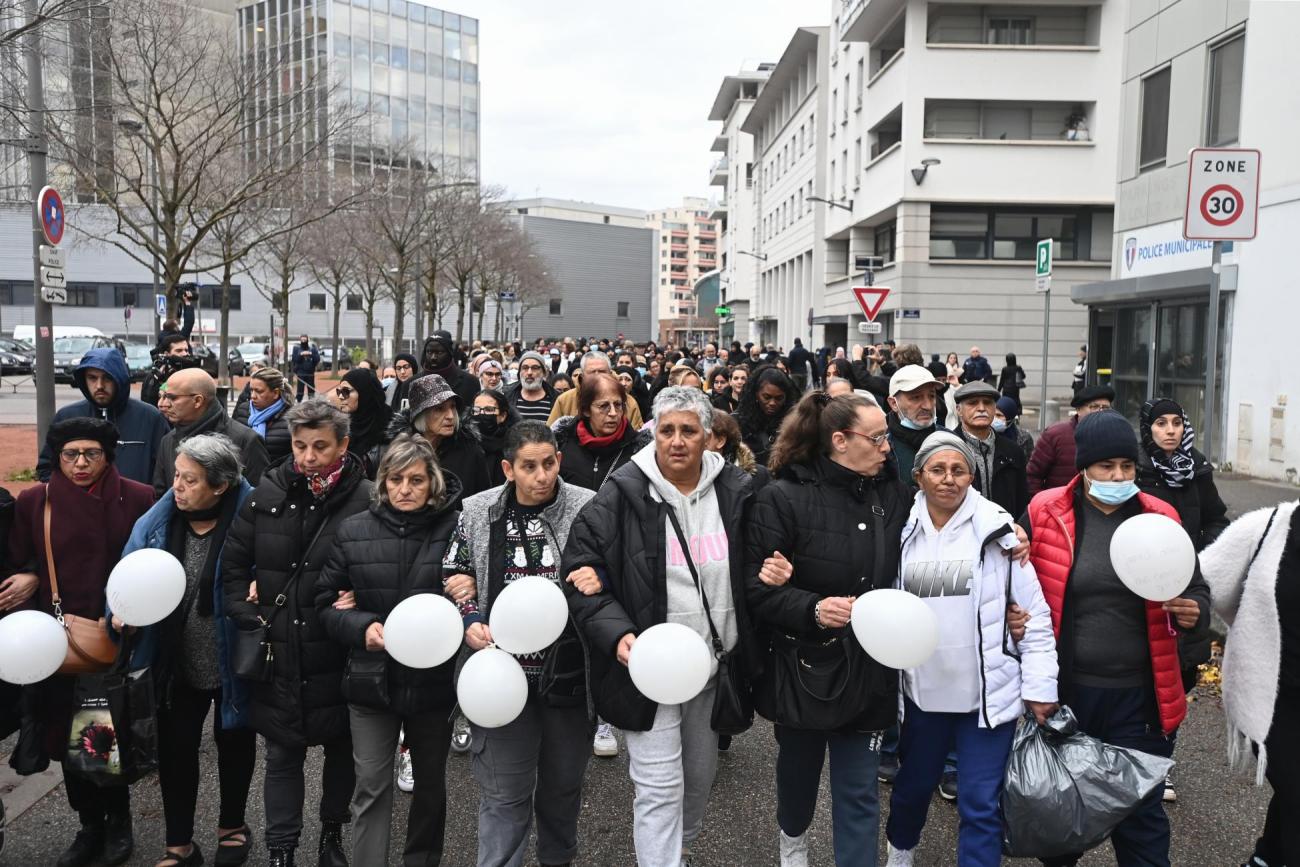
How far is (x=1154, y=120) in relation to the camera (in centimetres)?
1673

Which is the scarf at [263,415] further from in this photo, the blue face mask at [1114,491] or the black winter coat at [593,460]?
the blue face mask at [1114,491]

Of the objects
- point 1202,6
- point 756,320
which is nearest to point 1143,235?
point 1202,6

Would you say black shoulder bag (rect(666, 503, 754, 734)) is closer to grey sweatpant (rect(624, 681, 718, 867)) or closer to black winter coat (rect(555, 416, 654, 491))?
grey sweatpant (rect(624, 681, 718, 867))

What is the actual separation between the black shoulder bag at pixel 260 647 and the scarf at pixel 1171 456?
3798 millimetres

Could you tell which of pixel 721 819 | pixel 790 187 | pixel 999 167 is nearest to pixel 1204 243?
pixel 721 819

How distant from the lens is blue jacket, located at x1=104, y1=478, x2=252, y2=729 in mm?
3980

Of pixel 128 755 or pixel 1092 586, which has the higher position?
pixel 1092 586

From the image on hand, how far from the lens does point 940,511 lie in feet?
12.3

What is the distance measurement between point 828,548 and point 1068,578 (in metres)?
0.91

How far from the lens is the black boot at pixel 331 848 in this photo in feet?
13.0

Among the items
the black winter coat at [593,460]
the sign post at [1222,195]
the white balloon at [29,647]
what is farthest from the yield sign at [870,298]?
the white balloon at [29,647]

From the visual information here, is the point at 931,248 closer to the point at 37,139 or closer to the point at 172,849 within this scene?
the point at 37,139

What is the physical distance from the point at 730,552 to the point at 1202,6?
15.6 meters

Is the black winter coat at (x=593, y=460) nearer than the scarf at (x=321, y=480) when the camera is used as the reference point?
No
